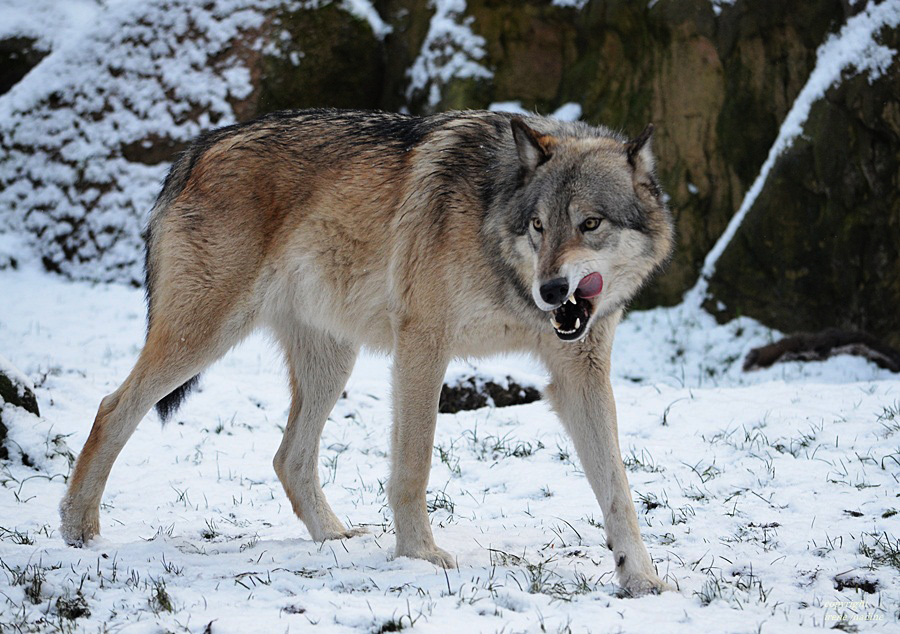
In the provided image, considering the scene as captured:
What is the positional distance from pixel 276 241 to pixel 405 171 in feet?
2.22

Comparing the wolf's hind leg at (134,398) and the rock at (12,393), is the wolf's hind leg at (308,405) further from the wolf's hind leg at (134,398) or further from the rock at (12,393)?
the rock at (12,393)

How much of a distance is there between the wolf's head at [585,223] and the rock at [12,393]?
3.21m

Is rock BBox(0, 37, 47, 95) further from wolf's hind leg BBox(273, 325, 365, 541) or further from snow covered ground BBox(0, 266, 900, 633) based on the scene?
wolf's hind leg BBox(273, 325, 365, 541)

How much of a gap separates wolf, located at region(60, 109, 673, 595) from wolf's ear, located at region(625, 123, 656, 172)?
0.4 inches

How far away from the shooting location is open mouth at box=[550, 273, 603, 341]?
3.52 metres

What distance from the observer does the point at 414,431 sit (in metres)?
3.81

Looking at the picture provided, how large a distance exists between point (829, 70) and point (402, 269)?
6243 mm

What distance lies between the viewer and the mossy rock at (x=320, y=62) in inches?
420

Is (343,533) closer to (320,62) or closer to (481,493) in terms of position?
(481,493)

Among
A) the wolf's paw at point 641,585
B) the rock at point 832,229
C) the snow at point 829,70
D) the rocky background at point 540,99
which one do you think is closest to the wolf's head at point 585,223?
the wolf's paw at point 641,585

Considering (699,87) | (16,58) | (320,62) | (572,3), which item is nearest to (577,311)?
(699,87)

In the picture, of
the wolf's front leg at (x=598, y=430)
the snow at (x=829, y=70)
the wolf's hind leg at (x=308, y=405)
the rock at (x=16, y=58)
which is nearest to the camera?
the wolf's front leg at (x=598, y=430)

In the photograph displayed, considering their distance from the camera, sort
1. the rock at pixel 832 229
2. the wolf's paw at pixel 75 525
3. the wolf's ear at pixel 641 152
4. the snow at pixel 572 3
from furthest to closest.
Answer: the snow at pixel 572 3 < the rock at pixel 832 229 < the wolf's paw at pixel 75 525 < the wolf's ear at pixel 641 152

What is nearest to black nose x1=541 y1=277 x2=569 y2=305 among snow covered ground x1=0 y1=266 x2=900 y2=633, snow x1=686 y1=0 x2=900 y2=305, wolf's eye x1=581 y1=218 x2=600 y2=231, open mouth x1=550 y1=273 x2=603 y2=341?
open mouth x1=550 y1=273 x2=603 y2=341
